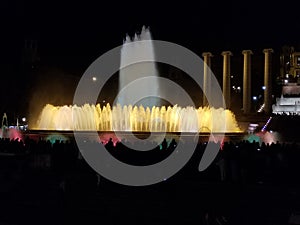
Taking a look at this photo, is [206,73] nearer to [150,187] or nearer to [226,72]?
[226,72]

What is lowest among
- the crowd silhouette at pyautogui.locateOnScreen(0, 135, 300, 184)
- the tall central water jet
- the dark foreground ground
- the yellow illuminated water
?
the dark foreground ground

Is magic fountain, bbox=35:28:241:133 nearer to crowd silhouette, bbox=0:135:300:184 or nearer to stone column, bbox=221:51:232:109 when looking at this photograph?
crowd silhouette, bbox=0:135:300:184

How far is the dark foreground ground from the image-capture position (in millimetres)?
8852

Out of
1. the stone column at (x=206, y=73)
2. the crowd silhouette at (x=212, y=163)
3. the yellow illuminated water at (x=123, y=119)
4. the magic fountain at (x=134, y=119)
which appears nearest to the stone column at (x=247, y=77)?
the stone column at (x=206, y=73)

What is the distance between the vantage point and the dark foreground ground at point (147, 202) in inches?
348

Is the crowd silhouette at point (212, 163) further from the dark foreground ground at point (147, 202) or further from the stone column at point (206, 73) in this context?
the stone column at point (206, 73)

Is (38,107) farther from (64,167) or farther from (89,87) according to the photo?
(64,167)

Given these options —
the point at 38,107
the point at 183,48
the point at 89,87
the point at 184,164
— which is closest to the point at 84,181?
the point at 184,164

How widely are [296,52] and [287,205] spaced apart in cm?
8861

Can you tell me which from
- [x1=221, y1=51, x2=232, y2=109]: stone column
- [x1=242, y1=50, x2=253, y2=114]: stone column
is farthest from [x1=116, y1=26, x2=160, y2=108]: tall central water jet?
[x1=242, y1=50, x2=253, y2=114]: stone column

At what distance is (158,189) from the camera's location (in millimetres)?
10312

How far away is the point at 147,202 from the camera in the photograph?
9508 millimetres

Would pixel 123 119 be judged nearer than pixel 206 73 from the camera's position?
Yes

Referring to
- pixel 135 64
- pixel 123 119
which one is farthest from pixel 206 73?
pixel 123 119
